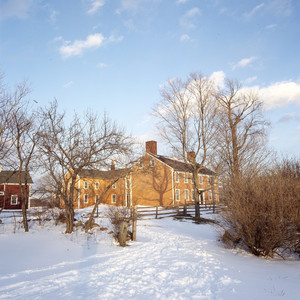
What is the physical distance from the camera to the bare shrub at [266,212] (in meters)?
8.58

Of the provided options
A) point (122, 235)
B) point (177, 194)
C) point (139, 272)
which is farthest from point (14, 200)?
point (139, 272)

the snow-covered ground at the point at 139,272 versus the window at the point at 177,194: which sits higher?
A: the window at the point at 177,194

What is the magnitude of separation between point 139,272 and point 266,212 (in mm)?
4548

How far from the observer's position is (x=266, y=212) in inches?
345

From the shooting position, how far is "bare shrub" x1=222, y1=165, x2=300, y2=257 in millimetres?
8578

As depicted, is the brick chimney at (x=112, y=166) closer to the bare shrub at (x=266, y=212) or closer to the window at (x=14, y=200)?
the bare shrub at (x=266, y=212)

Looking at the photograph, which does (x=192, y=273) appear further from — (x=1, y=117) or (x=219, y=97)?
(x=219, y=97)

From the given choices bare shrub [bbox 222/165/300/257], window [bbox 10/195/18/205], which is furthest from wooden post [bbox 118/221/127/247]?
window [bbox 10/195/18/205]

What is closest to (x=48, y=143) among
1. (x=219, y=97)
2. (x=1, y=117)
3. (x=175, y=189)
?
(x=1, y=117)

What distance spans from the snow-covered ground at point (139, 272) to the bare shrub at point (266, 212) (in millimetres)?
583

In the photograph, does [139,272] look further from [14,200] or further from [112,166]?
[14,200]

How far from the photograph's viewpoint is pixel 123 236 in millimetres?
11508

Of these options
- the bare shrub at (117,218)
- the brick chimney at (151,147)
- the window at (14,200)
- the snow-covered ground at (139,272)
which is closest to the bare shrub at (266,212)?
the snow-covered ground at (139,272)

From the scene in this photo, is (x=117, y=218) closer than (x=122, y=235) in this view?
No
